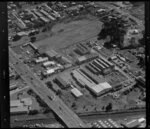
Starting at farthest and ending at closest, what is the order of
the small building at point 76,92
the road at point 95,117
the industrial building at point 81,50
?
the industrial building at point 81,50 → the small building at point 76,92 → the road at point 95,117

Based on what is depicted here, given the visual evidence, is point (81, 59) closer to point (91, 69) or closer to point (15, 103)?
point (91, 69)

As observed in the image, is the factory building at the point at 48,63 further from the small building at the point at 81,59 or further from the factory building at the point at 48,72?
the small building at the point at 81,59

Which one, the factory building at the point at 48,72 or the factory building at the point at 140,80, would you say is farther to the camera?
the factory building at the point at 48,72

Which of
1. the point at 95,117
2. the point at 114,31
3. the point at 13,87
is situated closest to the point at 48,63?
the point at 13,87

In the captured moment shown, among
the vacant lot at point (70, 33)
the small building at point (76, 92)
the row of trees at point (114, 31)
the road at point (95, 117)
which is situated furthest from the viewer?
the row of trees at point (114, 31)

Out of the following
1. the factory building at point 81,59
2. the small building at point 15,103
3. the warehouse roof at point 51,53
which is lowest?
the factory building at point 81,59

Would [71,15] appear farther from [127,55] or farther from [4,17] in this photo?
[4,17]

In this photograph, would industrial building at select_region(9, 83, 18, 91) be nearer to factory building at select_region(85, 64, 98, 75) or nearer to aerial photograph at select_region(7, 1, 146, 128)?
aerial photograph at select_region(7, 1, 146, 128)

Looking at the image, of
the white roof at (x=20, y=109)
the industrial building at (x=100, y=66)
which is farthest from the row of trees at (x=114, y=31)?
the white roof at (x=20, y=109)
